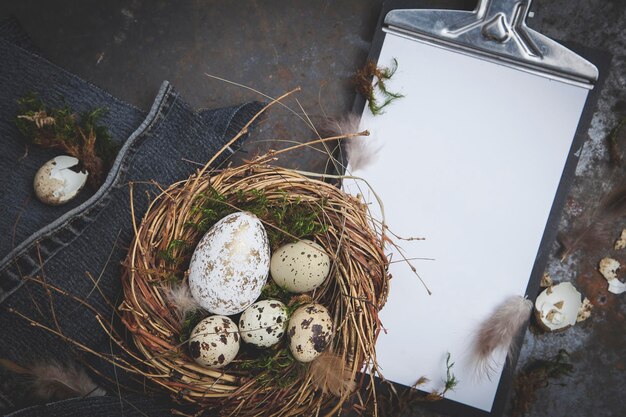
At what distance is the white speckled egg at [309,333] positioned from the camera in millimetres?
824

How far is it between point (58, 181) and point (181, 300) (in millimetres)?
351

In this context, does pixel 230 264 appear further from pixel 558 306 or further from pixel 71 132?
pixel 558 306

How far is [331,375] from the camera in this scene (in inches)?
32.9

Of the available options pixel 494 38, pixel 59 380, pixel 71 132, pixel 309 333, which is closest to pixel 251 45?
pixel 71 132

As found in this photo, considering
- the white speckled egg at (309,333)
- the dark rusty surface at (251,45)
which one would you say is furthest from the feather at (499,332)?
the white speckled egg at (309,333)

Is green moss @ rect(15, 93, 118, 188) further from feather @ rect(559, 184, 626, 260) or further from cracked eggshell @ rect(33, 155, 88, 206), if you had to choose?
feather @ rect(559, 184, 626, 260)

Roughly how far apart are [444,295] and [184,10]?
2.77 ft

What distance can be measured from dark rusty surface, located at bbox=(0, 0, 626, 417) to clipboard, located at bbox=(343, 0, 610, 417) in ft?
0.24

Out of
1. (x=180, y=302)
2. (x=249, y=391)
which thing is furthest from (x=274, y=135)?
(x=249, y=391)

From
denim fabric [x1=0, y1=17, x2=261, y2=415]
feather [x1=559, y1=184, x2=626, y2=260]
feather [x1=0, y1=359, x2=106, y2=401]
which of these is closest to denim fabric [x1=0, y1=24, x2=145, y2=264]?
denim fabric [x1=0, y1=17, x2=261, y2=415]

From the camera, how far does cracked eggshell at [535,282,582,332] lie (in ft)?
3.59

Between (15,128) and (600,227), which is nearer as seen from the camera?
(15,128)

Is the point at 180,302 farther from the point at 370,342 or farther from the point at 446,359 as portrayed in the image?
the point at 446,359

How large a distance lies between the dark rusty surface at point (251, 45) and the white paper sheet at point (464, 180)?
11cm
